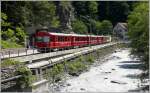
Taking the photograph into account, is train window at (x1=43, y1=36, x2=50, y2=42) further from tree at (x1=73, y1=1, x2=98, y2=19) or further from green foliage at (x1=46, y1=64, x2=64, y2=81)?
tree at (x1=73, y1=1, x2=98, y2=19)

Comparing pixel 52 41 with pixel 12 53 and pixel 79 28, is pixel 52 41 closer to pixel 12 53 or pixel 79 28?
pixel 12 53

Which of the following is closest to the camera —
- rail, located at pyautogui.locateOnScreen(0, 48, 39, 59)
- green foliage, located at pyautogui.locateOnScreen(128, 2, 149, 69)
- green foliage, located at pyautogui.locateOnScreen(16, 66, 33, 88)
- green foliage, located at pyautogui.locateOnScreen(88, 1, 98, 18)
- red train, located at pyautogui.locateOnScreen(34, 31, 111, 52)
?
green foliage, located at pyautogui.locateOnScreen(16, 66, 33, 88)

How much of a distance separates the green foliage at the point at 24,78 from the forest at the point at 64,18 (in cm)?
740

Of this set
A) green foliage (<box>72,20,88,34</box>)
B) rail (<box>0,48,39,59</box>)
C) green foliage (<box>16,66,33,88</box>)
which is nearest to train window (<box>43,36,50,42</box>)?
rail (<box>0,48,39,59</box>)

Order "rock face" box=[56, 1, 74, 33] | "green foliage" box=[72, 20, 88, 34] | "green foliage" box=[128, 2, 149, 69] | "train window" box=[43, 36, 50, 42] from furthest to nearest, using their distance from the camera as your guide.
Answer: "green foliage" box=[72, 20, 88, 34] → "rock face" box=[56, 1, 74, 33] → "train window" box=[43, 36, 50, 42] → "green foliage" box=[128, 2, 149, 69]

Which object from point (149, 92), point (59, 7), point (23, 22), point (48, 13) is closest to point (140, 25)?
point (149, 92)

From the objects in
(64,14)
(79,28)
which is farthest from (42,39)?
(79,28)

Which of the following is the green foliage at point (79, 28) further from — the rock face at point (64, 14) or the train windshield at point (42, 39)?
the train windshield at point (42, 39)

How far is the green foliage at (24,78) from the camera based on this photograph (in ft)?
91.9

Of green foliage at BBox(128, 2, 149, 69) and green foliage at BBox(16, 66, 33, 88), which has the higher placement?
green foliage at BBox(128, 2, 149, 69)

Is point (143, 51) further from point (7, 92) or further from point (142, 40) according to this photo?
point (7, 92)

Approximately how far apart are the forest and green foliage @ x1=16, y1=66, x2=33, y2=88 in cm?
740

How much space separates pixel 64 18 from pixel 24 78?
267ft

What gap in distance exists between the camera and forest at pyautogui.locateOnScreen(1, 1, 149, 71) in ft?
99.8
